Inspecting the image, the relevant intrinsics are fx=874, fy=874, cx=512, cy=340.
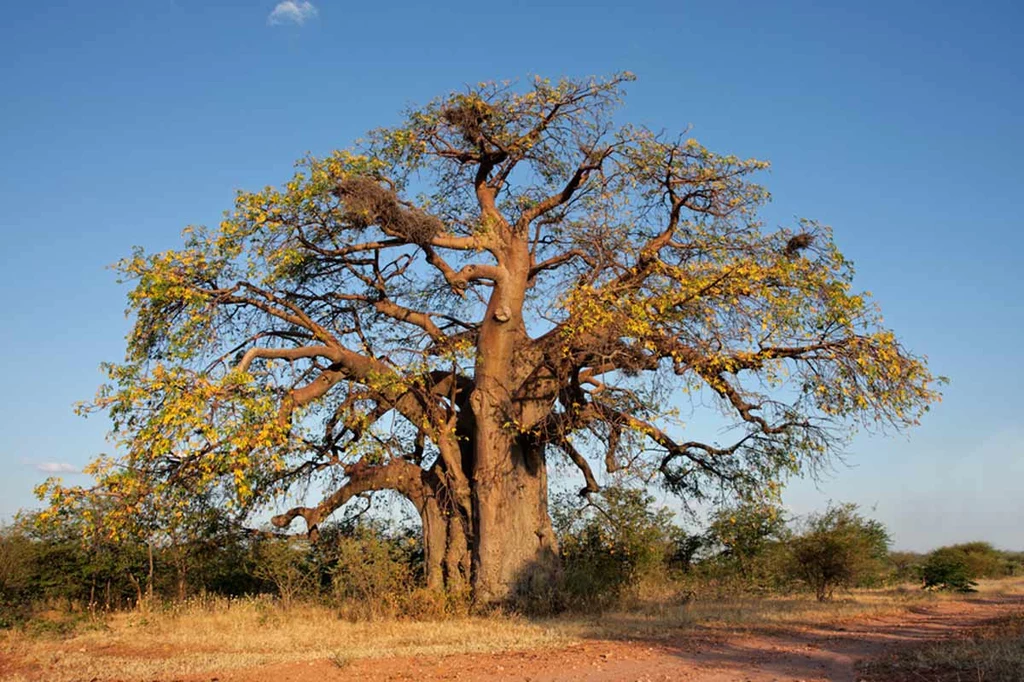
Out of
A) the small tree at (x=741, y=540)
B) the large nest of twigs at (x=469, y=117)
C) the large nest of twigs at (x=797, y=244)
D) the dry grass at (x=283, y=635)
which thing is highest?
the large nest of twigs at (x=469, y=117)

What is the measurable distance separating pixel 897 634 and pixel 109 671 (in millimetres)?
8328

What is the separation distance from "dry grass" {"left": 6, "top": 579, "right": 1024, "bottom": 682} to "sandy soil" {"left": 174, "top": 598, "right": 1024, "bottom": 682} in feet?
1.25

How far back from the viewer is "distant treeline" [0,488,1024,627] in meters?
12.2

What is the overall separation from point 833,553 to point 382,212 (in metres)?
10.6

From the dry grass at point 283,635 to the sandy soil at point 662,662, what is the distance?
38 cm

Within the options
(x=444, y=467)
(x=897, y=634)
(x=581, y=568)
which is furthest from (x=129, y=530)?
(x=897, y=634)

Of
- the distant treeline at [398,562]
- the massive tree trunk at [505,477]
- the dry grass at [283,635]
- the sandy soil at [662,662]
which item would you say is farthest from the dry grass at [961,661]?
the massive tree trunk at [505,477]

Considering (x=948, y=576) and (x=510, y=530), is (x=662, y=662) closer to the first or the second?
(x=510, y=530)

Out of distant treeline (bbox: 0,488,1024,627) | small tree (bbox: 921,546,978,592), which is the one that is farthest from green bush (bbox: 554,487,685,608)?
small tree (bbox: 921,546,978,592)

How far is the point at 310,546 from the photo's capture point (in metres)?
13.7

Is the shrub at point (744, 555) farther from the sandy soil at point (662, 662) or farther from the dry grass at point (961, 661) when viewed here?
the dry grass at point (961, 661)

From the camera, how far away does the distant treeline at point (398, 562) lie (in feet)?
40.0

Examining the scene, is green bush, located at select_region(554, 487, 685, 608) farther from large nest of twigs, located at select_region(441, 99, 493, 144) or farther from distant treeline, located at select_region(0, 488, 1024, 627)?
large nest of twigs, located at select_region(441, 99, 493, 144)


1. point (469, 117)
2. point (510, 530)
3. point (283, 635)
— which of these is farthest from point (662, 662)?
point (469, 117)
